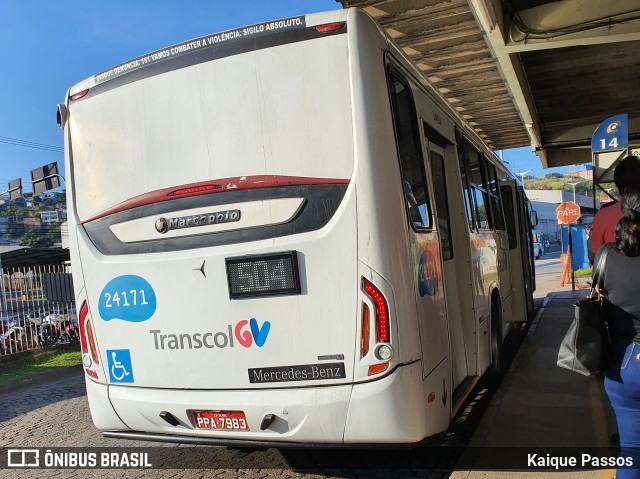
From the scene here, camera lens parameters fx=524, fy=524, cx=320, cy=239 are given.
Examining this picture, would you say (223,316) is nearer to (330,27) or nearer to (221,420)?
(221,420)

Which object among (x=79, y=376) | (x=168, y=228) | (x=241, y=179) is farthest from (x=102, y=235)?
(x=79, y=376)

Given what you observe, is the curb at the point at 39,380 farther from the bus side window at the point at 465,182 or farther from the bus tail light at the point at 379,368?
the bus tail light at the point at 379,368

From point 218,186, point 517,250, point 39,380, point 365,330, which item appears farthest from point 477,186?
point 39,380

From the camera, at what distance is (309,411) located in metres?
3.24

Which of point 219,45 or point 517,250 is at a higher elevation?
point 219,45

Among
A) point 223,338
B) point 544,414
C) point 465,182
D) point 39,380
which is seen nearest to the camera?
point 223,338

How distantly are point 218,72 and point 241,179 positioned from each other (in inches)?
29.8

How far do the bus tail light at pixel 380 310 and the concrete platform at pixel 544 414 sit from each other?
1.32 metres

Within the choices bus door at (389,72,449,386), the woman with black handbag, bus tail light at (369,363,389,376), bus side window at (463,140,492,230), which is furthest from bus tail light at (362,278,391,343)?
bus side window at (463,140,492,230)

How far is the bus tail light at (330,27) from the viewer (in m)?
3.26

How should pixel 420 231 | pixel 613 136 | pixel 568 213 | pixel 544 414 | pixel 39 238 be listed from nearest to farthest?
pixel 420 231
pixel 544 414
pixel 613 136
pixel 568 213
pixel 39 238

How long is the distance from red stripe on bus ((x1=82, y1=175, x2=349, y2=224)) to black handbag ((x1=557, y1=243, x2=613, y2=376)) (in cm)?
146

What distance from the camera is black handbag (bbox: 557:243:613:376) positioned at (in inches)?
100

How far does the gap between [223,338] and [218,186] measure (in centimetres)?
100
